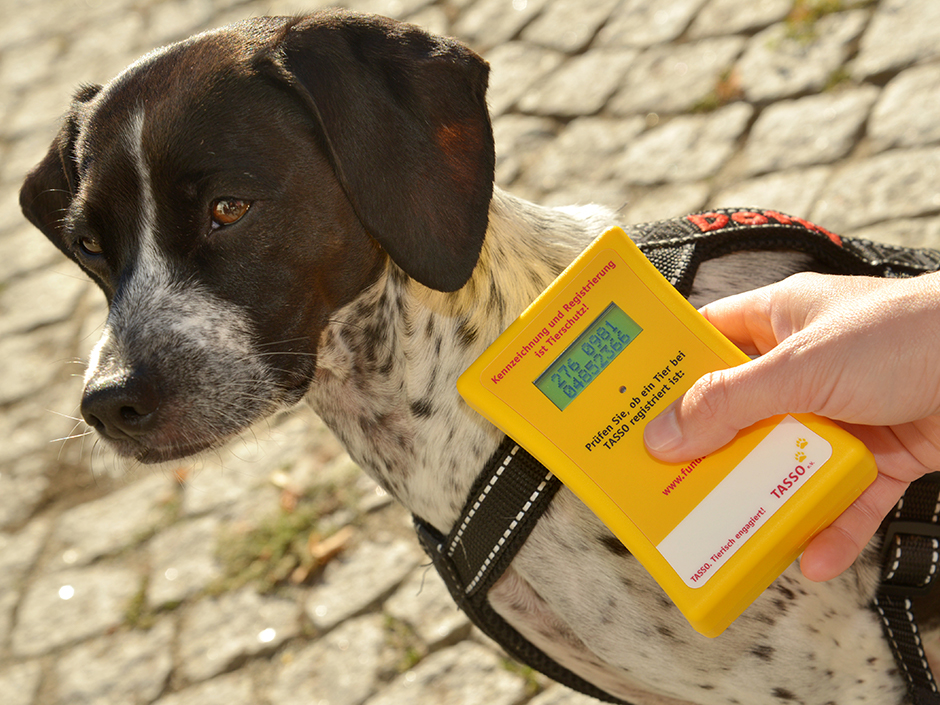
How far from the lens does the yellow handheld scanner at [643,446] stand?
1635mm

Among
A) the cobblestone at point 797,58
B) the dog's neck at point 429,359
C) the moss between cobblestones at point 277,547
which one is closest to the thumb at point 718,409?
the dog's neck at point 429,359

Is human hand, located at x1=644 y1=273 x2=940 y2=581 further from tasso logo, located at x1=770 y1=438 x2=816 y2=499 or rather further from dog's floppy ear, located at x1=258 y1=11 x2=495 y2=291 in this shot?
dog's floppy ear, located at x1=258 y1=11 x2=495 y2=291

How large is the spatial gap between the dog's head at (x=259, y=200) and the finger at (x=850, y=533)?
967 mm

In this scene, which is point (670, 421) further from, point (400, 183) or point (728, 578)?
point (400, 183)

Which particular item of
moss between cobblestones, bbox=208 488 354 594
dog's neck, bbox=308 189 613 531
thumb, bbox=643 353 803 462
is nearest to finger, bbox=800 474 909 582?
thumb, bbox=643 353 803 462

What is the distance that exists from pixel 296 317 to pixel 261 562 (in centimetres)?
220

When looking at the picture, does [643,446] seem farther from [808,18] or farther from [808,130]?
[808,18]

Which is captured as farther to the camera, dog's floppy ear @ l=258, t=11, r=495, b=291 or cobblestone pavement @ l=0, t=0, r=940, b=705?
cobblestone pavement @ l=0, t=0, r=940, b=705

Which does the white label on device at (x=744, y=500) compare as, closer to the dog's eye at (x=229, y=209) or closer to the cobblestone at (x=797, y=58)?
the dog's eye at (x=229, y=209)

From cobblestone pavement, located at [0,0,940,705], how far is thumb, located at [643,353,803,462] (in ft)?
5.12

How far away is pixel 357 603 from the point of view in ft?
11.6

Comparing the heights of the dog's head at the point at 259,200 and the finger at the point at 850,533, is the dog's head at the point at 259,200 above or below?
above

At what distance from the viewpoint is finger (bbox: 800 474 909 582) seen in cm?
176

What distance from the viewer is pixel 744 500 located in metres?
1.66
